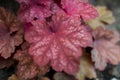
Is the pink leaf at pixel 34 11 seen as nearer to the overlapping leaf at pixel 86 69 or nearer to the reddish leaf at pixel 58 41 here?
the reddish leaf at pixel 58 41

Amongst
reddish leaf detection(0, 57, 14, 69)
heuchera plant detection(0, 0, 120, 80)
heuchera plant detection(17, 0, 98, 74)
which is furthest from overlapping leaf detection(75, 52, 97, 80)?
reddish leaf detection(0, 57, 14, 69)

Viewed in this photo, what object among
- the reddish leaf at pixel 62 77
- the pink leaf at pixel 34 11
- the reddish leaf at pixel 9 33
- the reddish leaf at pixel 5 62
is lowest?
the reddish leaf at pixel 62 77

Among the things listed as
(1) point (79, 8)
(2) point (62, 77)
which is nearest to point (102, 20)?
(1) point (79, 8)

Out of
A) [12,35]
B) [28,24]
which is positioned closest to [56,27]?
[28,24]

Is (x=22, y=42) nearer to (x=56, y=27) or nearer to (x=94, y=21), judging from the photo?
(x=56, y=27)

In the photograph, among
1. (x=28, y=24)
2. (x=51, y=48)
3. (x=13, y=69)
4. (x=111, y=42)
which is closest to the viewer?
(x=51, y=48)

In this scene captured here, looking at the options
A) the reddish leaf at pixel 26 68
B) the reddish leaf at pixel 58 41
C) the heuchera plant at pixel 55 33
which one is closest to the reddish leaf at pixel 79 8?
the heuchera plant at pixel 55 33
